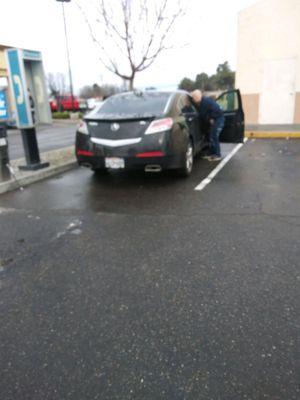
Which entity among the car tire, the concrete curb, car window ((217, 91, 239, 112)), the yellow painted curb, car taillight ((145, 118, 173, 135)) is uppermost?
car window ((217, 91, 239, 112))

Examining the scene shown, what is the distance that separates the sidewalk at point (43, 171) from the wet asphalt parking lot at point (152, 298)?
1019 mm

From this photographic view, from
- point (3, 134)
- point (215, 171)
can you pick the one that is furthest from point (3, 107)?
point (215, 171)

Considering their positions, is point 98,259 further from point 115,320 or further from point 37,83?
point 37,83

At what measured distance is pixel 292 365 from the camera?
1.94 meters

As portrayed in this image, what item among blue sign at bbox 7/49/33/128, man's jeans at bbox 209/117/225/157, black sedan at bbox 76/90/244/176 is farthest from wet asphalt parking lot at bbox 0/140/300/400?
man's jeans at bbox 209/117/225/157

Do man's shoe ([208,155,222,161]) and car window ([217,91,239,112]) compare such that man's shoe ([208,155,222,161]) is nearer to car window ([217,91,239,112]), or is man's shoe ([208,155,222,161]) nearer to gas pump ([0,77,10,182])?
car window ([217,91,239,112])

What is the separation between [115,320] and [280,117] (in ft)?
42.1

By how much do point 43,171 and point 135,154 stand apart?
2.35 metres

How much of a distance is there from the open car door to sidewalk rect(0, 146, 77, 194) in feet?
12.2

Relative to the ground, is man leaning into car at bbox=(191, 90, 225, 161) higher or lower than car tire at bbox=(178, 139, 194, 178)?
higher

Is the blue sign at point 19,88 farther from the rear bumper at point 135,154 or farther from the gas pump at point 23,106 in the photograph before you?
the rear bumper at point 135,154

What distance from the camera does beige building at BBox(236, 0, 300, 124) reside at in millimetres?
12211

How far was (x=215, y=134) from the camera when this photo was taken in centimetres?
740

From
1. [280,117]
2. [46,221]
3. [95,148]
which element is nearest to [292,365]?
[46,221]
